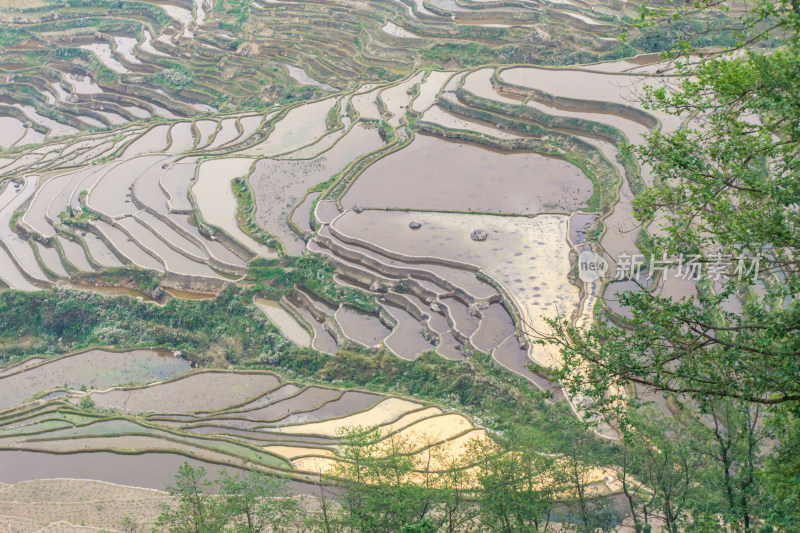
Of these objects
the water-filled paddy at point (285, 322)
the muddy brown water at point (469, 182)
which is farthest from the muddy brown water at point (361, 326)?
the muddy brown water at point (469, 182)

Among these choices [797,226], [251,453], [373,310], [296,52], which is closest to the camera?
[797,226]

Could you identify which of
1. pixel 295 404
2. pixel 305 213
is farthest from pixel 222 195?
pixel 295 404

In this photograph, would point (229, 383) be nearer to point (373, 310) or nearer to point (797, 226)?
point (373, 310)

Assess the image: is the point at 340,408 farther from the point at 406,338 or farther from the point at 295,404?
the point at 406,338

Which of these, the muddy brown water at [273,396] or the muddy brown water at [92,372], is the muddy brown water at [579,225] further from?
the muddy brown water at [92,372]

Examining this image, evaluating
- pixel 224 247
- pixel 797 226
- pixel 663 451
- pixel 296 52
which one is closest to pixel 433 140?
pixel 224 247

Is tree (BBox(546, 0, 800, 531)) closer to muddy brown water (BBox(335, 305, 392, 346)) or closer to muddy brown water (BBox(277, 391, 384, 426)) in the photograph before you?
muddy brown water (BBox(277, 391, 384, 426))

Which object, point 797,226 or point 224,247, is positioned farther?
point 224,247
